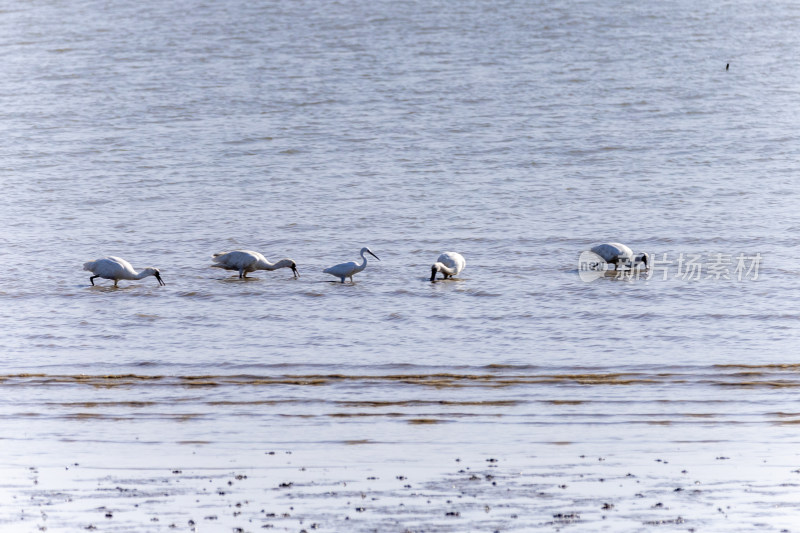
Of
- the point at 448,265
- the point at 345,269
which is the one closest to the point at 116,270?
the point at 345,269

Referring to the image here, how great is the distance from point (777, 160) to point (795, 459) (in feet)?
63.3

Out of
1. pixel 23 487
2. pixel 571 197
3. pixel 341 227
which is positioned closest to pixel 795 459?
pixel 23 487

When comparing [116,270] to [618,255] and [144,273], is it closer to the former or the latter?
[144,273]

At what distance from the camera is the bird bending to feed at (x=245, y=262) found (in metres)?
18.6

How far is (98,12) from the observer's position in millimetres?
50875

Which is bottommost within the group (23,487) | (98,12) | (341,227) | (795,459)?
(23,487)

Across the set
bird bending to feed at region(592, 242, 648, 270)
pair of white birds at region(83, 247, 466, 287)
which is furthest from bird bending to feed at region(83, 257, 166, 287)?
bird bending to feed at region(592, 242, 648, 270)

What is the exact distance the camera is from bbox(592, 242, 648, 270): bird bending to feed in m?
18.6

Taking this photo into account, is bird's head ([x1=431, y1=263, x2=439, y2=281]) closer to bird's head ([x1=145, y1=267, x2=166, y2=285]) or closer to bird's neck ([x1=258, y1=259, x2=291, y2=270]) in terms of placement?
bird's neck ([x1=258, y1=259, x2=291, y2=270])

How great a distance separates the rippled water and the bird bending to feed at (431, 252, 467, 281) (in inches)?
13.8

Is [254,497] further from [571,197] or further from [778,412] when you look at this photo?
[571,197]

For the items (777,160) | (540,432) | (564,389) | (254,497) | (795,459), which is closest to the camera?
(254,497)

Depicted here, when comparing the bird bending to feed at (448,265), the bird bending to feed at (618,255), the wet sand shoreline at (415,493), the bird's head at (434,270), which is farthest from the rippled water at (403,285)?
the bird bending to feed at (618,255)

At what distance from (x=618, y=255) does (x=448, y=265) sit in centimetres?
300
